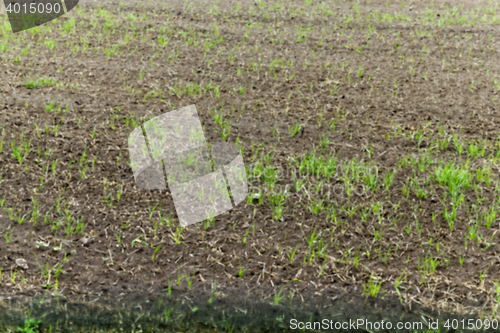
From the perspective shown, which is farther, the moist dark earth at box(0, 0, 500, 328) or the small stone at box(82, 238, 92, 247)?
the small stone at box(82, 238, 92, 247)

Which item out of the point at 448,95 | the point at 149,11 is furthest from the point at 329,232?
the point at 149,11

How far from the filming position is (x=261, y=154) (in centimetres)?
368

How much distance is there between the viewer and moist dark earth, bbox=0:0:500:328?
2.72 m

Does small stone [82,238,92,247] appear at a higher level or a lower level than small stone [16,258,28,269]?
higher

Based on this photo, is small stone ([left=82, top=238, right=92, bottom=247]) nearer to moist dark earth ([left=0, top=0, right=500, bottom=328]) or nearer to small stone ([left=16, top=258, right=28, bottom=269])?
moist dark earth ([left=0, top=0, right=500, bottom=328])

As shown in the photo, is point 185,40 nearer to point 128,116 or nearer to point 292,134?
point 128,116

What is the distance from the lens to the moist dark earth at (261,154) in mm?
2717
